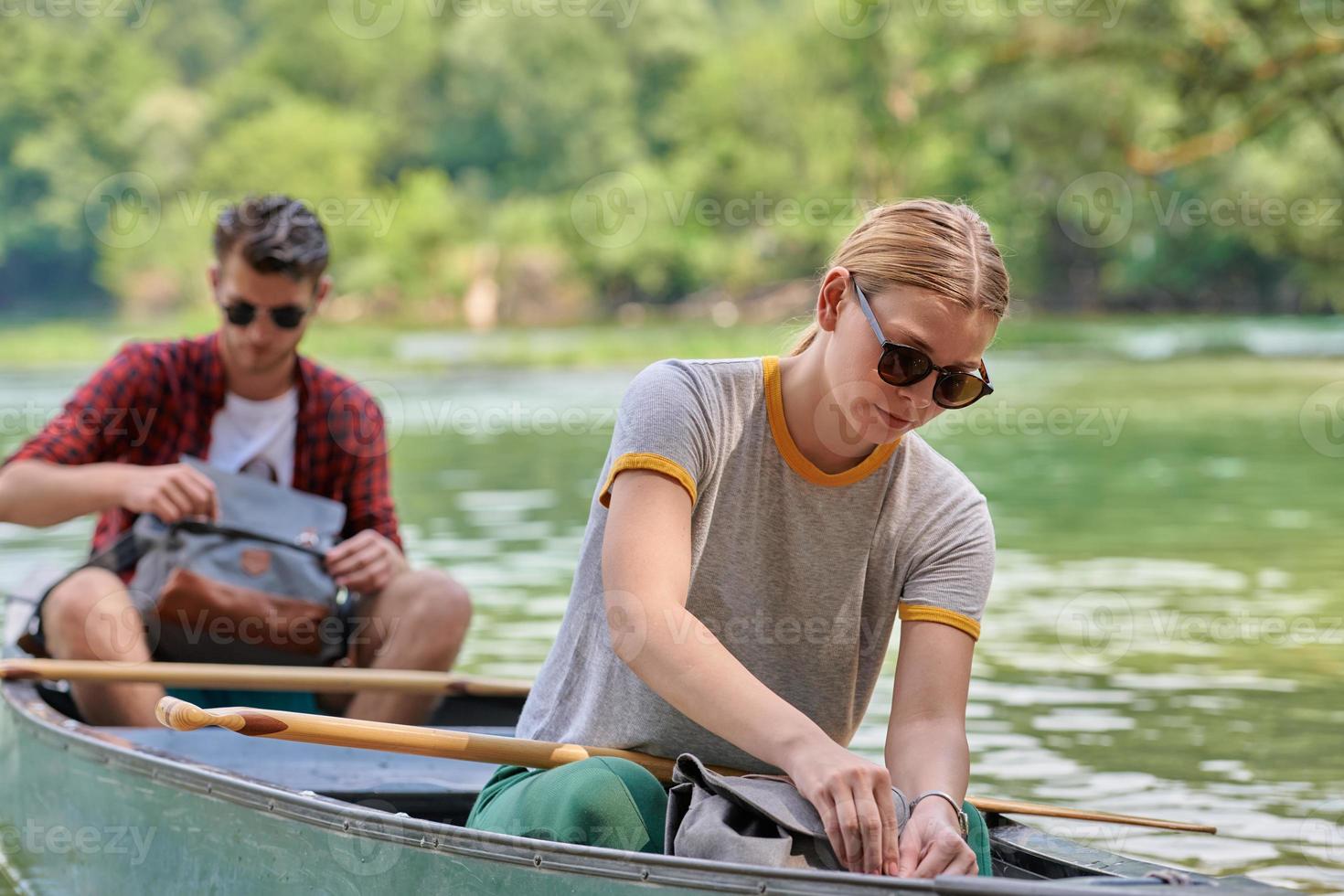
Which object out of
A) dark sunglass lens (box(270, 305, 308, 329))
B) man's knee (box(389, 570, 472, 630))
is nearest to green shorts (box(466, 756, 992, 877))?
man's knee (box(389, 570, 472, 630))

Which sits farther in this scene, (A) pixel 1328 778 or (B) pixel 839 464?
(A) pixel 1328 778

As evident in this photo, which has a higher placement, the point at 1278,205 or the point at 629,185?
the point at 629,185

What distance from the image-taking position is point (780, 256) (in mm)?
52719

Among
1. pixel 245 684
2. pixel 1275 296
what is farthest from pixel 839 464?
pixel 1275 296

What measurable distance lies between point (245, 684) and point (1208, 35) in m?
18.2

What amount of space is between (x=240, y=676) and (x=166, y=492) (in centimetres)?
46

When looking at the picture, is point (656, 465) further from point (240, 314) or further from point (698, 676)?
point (240, 314)

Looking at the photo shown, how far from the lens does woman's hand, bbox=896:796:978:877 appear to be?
243cm

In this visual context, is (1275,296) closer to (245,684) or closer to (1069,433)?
(1069,433)

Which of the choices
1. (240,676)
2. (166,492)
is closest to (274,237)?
(166,492)

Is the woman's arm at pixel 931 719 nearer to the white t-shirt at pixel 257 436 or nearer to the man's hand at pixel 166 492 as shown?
the man's hand at pixel 166 492

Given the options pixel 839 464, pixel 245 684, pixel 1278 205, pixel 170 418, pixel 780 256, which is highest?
pixel 780 256

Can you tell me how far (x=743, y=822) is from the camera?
245 centimetres

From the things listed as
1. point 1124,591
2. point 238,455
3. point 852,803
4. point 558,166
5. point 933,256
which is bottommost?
point 852,803
